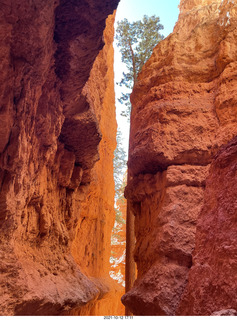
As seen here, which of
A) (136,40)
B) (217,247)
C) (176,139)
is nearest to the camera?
(217,247)

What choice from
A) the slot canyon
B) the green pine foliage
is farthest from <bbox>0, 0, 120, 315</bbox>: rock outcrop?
the green pine foliage

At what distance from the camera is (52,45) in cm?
390

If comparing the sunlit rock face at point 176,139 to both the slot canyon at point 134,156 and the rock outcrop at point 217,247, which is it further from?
the rock outcrop at point 217,247

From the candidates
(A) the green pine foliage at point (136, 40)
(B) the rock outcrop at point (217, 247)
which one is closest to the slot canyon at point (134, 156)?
(B) the rock outcrop at point (217, 247)

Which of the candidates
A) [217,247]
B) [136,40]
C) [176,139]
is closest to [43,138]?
[176,139]

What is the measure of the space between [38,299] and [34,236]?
4.18ft

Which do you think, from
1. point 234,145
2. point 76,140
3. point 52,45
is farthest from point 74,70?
point 234,145

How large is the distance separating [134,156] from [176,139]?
102 centimetres

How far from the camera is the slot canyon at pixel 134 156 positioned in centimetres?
329

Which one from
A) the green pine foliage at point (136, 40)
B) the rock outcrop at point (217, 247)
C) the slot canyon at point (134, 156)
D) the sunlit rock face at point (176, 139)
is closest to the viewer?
the rock outcrop at point (217, 247)

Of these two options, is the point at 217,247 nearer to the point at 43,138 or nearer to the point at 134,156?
the point at 43,138

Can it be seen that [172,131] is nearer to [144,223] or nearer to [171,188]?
[171,188]

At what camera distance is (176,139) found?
6078 mm

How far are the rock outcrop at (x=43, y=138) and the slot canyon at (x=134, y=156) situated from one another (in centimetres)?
2
